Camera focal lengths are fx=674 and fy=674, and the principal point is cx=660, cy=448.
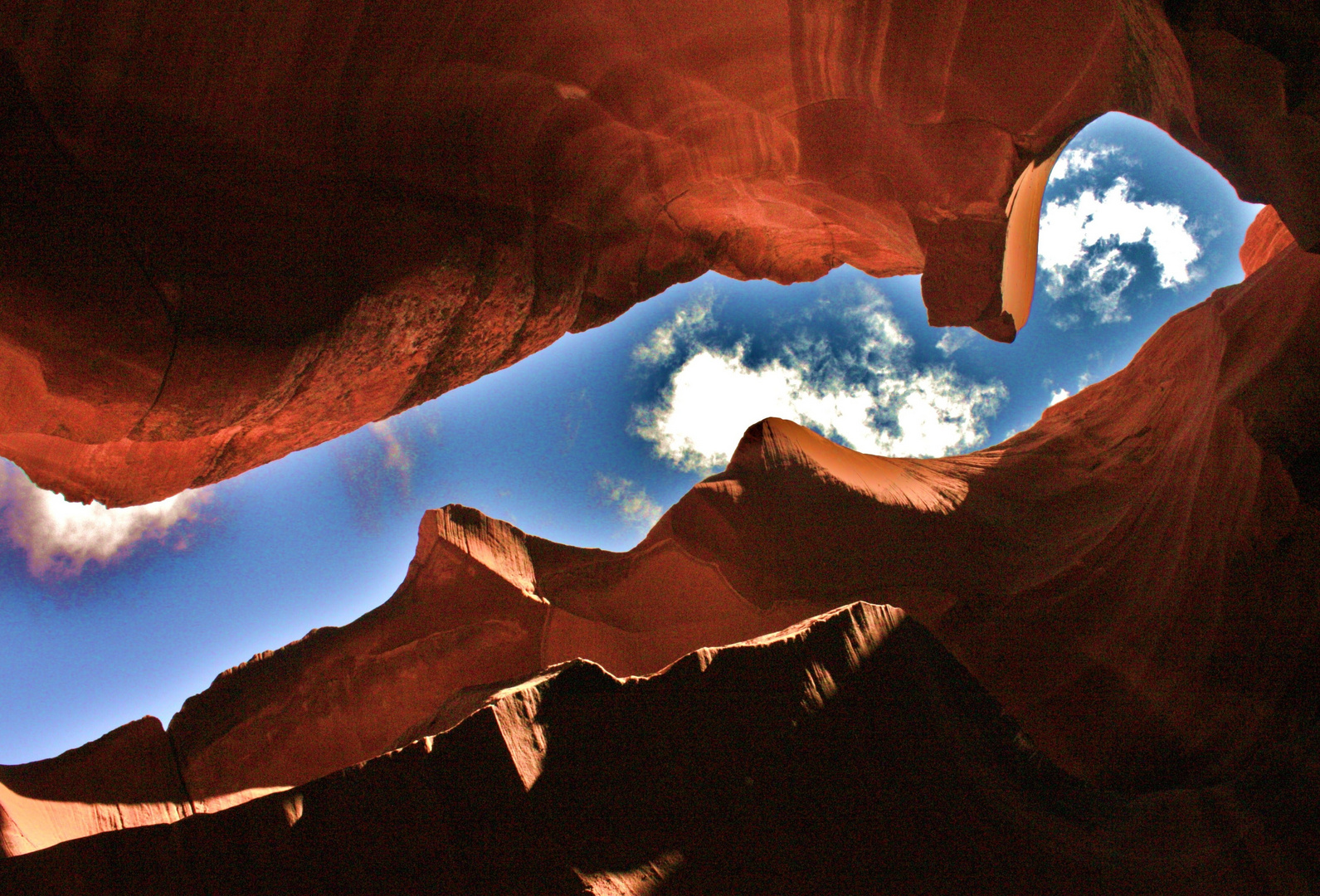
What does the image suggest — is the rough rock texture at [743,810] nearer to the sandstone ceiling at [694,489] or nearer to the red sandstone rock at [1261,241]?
the sandstone ceiling at [694,489]

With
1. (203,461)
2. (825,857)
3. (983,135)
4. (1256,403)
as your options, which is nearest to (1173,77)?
(983,135)

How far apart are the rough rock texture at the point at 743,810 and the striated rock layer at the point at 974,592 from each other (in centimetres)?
124

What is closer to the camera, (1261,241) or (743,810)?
(743,810)

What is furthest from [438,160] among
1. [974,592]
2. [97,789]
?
[974,592]

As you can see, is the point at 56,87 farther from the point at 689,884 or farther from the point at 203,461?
the point at 689,884

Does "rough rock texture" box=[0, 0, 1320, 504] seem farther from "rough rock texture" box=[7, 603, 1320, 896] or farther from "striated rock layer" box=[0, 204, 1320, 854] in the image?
"rough rock texture" box=[7, 603, 1320, 896]

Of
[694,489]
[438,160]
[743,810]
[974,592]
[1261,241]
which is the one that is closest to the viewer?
[743,810]

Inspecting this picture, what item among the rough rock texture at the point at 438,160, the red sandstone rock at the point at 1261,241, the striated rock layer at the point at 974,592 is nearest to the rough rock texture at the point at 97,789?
the striated rock layer at the point at 974,592

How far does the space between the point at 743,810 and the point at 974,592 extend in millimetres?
3338

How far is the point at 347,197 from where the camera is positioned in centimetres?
381

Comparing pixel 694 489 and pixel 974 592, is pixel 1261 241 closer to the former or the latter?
pixel 974 592

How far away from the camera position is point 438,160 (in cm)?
413

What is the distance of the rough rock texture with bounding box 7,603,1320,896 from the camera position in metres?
2.25

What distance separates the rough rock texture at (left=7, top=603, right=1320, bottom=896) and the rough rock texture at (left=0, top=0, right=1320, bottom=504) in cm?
218
